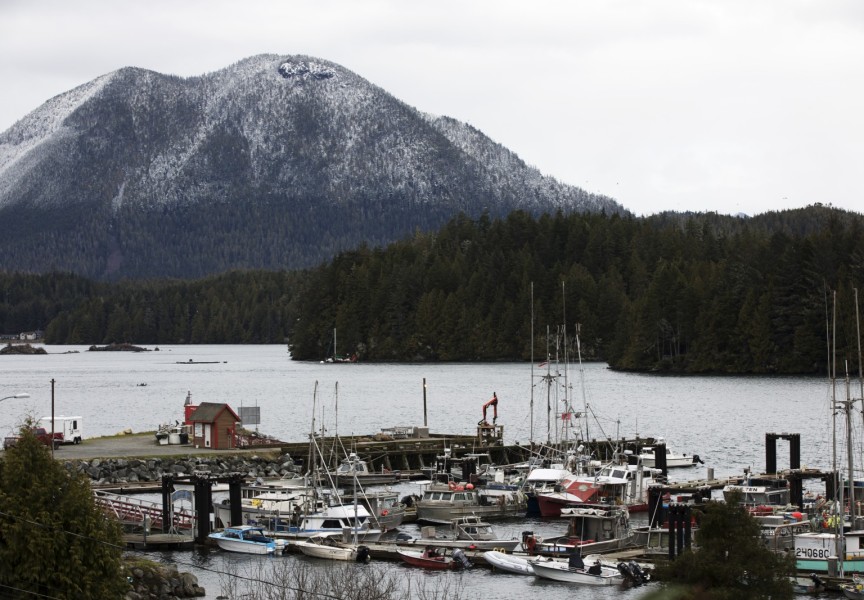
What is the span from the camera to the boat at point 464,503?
57125 mm

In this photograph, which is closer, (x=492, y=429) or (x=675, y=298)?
(x=492, y=429)

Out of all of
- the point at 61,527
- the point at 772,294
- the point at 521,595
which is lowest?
the point at 521,595

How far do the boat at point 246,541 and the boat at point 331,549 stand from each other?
0.85 m

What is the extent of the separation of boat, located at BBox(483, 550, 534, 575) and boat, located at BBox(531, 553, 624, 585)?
0.33 meters

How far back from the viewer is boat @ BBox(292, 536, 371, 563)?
4775cm

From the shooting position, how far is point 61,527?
3234 cm

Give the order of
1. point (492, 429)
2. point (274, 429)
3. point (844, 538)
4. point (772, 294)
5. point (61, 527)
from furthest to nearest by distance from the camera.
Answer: point (772, 294) → point (274, 429) → point (492, 429) → point (844, 538) → point (61, 527)

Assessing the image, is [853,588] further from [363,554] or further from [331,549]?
[331,549]

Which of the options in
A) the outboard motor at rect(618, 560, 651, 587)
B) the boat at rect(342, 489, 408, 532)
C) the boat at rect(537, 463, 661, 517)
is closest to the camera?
the outboard motor at rect(618, 560, 651, 587)

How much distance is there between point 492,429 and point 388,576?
118 feet

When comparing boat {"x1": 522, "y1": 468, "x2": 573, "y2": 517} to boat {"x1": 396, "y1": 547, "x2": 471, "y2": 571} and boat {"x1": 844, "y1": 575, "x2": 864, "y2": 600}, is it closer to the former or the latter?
boat {"x1": 396, "y1": 547, "x2": 471, "y2": 571}

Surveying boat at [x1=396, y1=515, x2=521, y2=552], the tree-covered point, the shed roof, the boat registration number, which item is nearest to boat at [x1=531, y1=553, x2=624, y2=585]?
boat at [x1=396, y1=515, x2=521, y2=552]

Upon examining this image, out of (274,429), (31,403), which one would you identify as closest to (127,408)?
(31,403)

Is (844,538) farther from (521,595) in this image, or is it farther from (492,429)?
(492,429)
